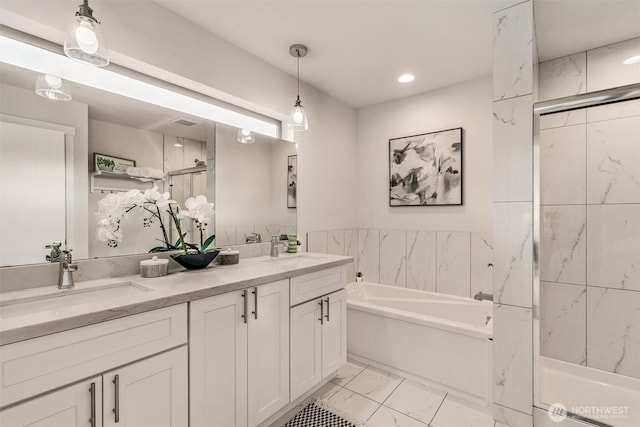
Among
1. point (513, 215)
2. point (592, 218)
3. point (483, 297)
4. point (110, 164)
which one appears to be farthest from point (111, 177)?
point (592, 218)

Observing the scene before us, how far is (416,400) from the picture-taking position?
82.4 inches

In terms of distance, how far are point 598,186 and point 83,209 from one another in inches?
132

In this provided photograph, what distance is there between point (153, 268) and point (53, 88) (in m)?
0.99

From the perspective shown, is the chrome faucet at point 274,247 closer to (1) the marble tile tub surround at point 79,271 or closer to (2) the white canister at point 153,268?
(1) the marble tile tub surround at point 79,271

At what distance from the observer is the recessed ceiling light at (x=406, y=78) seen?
2658mm

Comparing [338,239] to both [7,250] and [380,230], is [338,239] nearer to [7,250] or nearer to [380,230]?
[380,230]

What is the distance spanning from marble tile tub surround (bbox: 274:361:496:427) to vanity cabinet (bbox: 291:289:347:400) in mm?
202

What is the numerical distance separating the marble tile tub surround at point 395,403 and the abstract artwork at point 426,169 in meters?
1.64

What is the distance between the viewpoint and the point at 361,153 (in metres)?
3.49

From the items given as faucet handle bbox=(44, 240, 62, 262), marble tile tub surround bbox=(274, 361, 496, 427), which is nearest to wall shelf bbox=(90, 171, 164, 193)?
faucet handle bbox=(44, 240, 62, 262)

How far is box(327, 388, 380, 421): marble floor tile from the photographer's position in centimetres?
195

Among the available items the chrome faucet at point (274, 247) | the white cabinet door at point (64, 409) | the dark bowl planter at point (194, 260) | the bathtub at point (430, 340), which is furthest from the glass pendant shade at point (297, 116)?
the white cabinet door at point (64, 409)

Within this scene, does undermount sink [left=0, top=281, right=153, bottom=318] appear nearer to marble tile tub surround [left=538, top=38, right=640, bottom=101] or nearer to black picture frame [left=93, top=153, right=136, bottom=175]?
black picture frame [left=93, top=153, right=136, bottom=175]

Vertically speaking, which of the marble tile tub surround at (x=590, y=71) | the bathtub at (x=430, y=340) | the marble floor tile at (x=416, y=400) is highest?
the marble tile tub surround at (x=590, y=71)
